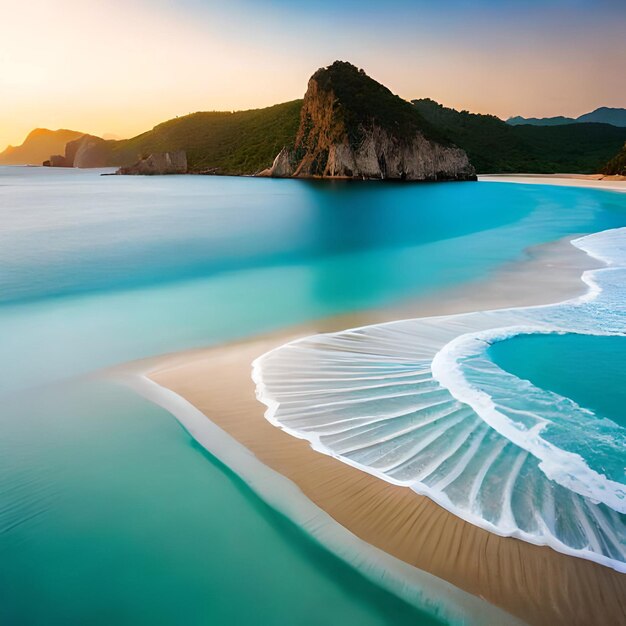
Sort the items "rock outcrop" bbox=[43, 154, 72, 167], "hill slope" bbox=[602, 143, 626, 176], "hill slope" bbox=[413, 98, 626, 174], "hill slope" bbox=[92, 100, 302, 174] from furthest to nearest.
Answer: "rock outcrop" bbox=[43, 154, 72, 167]
"hill slope" bbox=[92, 100, 302, 174]
"hill slope" bbox=[413, 98, 626, 174]
"hill slope" bbox=[602, 143, 626, 176]

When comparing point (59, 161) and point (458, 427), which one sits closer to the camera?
point (458, 427)

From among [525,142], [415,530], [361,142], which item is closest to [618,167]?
[361,142]

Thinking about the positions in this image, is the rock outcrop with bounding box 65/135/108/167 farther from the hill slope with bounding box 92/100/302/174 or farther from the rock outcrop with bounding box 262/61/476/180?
the rock outcrop with bounding box 262/61/476/180

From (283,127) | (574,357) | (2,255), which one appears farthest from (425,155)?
(574,357)

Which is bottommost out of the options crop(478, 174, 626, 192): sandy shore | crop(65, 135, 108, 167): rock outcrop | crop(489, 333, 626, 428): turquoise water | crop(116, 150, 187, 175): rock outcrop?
crop(489, 333, 626, 428): turquoise water

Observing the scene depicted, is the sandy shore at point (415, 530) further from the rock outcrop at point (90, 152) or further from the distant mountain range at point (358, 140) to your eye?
the rock outcrop at point (90, 152)

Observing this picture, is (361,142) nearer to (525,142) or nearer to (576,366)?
(525,142)

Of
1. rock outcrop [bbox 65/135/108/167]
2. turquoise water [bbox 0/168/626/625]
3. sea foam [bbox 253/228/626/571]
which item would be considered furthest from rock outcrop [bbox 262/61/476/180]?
rock outcrop [bbox 65/135/108/167]
